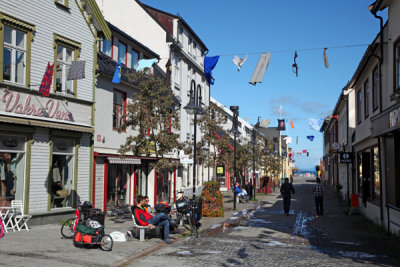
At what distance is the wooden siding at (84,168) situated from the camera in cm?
1662

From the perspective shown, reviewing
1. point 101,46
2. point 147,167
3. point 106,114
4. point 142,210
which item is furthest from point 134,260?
point 147,167

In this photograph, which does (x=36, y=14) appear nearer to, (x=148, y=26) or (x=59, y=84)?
(x=59, y=84)

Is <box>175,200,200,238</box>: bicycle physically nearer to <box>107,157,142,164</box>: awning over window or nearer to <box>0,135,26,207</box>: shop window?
<box>107,157,142,164</box>: awning over window

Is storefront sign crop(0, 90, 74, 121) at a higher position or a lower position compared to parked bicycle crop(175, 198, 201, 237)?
higher

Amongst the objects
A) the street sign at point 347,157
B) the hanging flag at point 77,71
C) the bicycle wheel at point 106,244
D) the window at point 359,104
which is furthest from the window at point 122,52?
the bicycle wheel at point 106,244

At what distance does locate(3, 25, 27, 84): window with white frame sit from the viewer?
44.0 feet

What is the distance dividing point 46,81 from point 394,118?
10.4 metres

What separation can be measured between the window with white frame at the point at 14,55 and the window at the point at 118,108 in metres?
6.25

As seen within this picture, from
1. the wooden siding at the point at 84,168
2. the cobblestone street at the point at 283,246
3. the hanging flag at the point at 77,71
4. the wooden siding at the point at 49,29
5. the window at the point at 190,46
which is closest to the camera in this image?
the cobblestone street at the point at 283,246

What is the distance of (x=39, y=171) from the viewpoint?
14680 millimetres

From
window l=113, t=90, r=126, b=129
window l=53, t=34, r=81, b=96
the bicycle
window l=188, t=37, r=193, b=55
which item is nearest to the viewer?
the bicycle

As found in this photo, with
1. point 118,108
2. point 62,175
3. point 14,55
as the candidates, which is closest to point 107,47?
point 118,108

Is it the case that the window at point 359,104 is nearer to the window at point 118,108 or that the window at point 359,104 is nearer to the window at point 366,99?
the window at point 366,99

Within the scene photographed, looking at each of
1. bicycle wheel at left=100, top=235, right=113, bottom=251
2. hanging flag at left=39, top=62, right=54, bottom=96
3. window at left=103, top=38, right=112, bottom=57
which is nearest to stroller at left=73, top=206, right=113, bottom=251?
bicycle wheel at left=100, top=235, right=113, bottom=251
